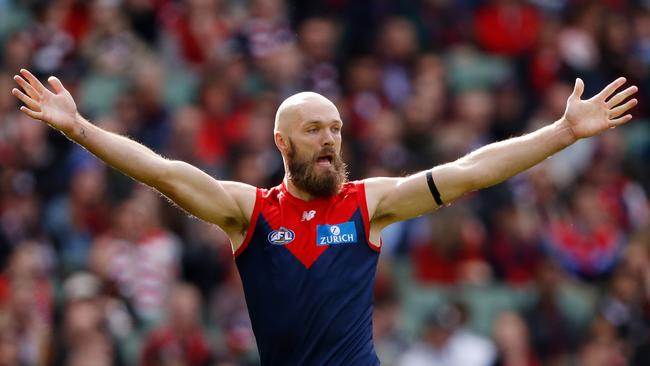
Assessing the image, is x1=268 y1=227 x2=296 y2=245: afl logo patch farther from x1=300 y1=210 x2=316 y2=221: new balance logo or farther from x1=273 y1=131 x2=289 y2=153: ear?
x1=273 y1=131 x2=289 y2=153: ear

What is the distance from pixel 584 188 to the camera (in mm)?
15750

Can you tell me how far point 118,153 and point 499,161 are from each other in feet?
7.35

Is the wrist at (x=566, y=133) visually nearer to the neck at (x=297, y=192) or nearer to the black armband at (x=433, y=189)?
the black armband at (x=433, y=189)

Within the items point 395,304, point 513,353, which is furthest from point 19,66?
point 513,353

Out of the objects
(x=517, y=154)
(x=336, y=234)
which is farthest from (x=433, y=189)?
(x=336, y=234)

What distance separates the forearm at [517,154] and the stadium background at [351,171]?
5.84 meters

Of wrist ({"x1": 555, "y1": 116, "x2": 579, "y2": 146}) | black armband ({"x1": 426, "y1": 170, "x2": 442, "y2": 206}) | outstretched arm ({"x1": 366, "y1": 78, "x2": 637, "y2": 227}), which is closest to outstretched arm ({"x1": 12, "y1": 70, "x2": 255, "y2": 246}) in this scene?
outstretched arm ({"x1": 366, "y1": 78, "x2": 637, "y2": 227})

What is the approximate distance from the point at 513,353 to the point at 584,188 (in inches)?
97.6

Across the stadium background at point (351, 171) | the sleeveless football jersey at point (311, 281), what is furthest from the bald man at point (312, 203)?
the stadium background at point (351, 171)

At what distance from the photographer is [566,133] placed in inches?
325

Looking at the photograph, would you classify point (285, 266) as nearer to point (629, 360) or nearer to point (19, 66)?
point (629, 360)

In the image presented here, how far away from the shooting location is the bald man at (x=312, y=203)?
8.08m

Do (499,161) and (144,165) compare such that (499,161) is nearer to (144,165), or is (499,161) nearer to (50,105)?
(144,165)

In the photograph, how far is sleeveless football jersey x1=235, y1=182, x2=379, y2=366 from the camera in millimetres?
8055
